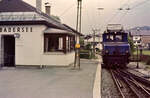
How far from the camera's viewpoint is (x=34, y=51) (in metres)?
16.3

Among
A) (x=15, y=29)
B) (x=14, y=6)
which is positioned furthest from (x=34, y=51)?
(x=14, y=6)

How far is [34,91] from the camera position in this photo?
319 inches

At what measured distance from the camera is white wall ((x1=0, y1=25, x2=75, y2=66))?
16.2 m

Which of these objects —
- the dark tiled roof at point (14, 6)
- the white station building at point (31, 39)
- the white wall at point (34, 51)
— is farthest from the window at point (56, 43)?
the dark tiled roof at point (14, 6)

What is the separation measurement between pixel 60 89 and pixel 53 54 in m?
8.07

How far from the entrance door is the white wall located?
1.34m

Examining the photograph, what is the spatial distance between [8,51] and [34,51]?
332 cm

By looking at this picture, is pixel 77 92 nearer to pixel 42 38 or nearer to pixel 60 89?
pixel 60 89

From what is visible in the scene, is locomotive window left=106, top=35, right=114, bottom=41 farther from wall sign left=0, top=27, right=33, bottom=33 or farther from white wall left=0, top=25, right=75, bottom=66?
wall sign left=0, top=27, right=33, bottom=33

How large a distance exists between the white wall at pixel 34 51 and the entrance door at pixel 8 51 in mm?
1339

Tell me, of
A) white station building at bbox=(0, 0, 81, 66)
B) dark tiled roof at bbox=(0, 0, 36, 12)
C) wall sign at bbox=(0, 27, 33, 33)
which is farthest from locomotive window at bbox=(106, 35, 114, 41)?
wall sign at bbox=(0, 27, 33, 33)

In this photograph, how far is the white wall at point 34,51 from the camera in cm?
1625

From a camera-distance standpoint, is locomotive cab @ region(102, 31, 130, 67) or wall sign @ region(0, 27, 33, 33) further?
locomotive cab @ region(102, 31, 130, 67)

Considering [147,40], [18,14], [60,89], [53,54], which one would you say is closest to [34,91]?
[60,89]
